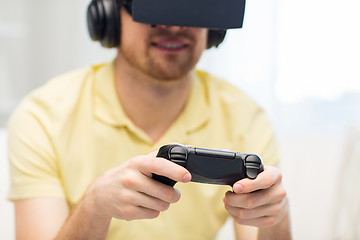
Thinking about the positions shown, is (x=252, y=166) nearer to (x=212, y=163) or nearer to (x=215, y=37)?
(x=212, y=163)

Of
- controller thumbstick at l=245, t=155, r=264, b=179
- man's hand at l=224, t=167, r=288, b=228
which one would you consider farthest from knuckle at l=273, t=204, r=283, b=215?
controller thumbstick at l=245, t=155, r=264, b=179

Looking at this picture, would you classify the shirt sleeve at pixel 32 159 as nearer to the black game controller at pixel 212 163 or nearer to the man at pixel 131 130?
the man at pixel 131 130

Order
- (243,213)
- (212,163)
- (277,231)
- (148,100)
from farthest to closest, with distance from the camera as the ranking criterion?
(148,100), (277,231), (243,213), (212,163)

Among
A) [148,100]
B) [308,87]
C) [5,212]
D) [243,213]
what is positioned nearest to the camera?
[243,213]

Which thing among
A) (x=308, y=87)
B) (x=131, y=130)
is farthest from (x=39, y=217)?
(x=308, y=87)

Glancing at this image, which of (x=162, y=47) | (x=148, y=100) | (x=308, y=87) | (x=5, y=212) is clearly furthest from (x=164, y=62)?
(x=308, y=87)

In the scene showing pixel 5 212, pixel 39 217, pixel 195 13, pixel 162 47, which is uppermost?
pixel 195 13

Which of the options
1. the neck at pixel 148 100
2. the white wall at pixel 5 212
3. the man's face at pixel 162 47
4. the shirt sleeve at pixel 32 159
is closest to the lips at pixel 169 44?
the man's face at pixel 162 47

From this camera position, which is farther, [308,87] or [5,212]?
[308,87]

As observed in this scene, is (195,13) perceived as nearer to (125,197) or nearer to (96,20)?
(125,197)

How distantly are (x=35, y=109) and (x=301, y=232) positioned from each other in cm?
95

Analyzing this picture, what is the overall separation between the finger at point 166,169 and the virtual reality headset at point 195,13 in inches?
7.0

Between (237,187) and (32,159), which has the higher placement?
(237,187)

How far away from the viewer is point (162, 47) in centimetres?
101
